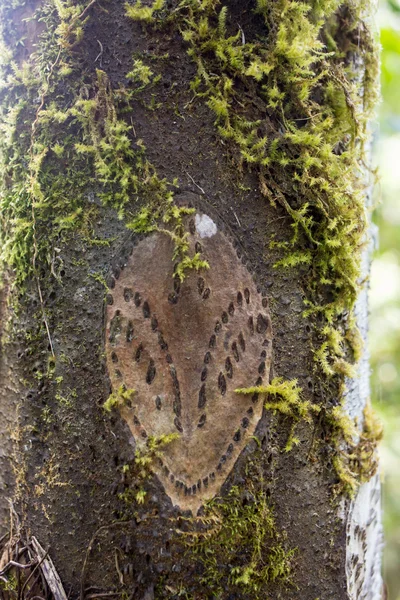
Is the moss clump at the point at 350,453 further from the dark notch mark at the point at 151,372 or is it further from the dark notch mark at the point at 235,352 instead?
the dark notch mark at the point at 151,372

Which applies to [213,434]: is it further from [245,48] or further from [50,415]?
[245,48]

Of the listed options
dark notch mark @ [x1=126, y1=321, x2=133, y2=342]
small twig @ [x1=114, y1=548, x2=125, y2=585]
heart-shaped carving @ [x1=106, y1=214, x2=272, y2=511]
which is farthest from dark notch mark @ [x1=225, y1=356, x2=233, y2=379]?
small twig @ [x1=114, y1=548, x2=125, y2=585]

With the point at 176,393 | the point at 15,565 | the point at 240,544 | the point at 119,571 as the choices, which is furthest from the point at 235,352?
the point at 15,565

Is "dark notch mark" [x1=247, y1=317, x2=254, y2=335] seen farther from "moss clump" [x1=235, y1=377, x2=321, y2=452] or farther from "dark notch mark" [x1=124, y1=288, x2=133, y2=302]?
"dark notch mark" [x1=124, y1=288, x2=133, y2=302]

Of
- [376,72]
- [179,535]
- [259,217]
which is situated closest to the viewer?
[179,535]

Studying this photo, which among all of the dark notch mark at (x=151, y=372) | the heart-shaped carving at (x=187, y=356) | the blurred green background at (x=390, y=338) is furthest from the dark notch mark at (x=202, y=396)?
the blurred green background at (x=390, y=338)

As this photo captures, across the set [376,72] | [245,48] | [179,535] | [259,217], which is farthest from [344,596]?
[376,72]
